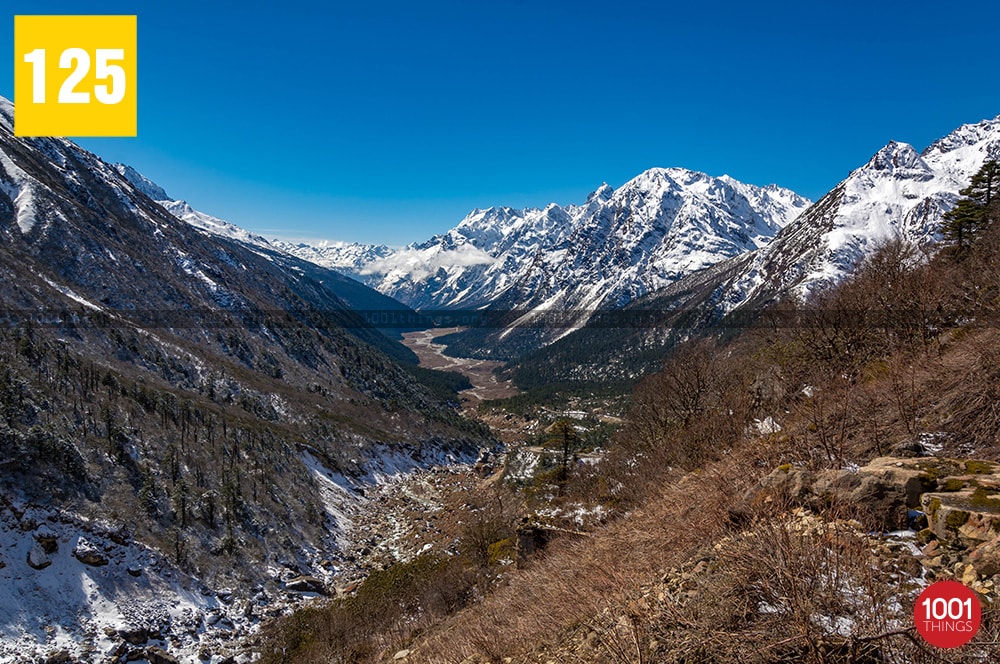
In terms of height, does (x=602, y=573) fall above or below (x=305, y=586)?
above

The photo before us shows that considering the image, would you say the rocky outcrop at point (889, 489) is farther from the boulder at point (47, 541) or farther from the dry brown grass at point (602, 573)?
the boulder at point (47, 541)

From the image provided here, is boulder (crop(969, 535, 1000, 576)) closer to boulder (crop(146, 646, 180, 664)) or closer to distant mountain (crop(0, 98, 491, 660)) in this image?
boulder (crop(146, 646, 180, 664))

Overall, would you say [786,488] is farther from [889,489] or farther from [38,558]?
[38,558]

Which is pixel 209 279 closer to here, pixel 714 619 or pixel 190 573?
pixel 190 573

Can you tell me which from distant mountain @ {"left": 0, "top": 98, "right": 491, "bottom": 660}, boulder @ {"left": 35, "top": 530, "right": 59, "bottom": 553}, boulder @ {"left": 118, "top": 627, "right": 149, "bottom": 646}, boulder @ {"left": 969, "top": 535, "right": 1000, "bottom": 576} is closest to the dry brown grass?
boulder @ {"left": 969, "top": 535, "right": 1000, "bottom": 576}

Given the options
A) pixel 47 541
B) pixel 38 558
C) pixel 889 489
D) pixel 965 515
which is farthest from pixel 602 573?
pixel 47 541

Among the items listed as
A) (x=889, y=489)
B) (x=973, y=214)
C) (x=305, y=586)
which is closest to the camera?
(x=889, y=489)
